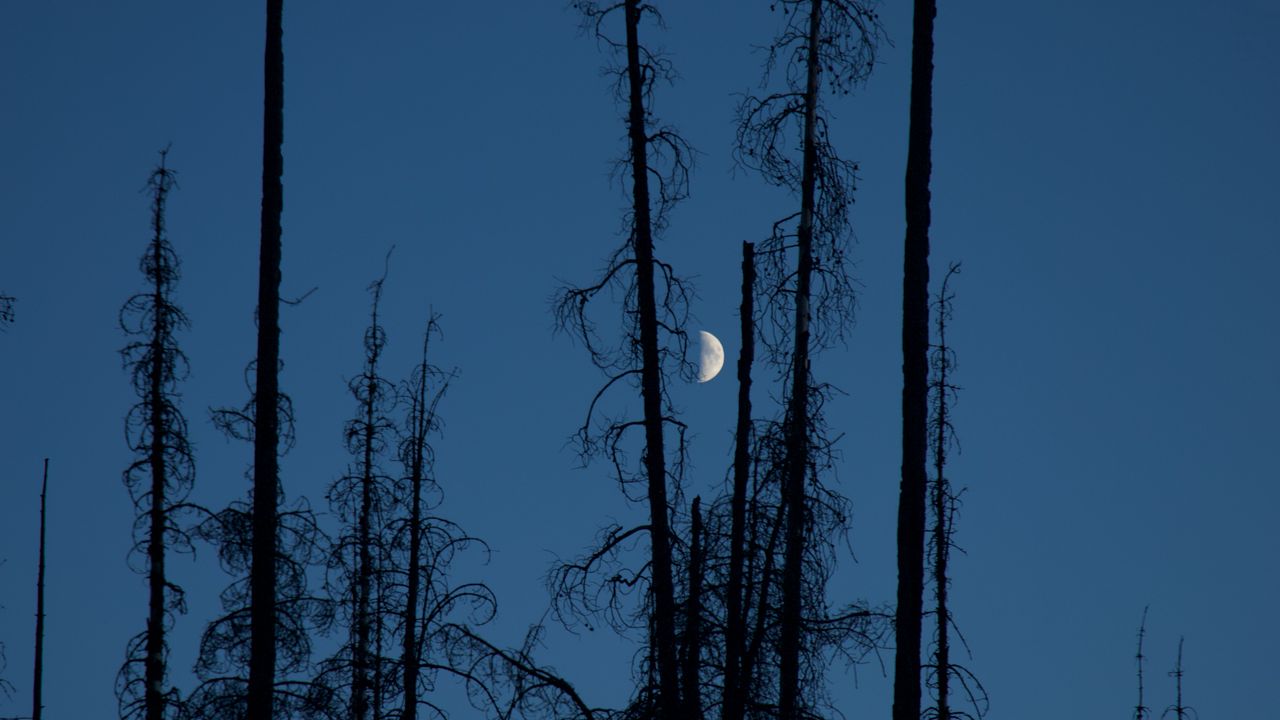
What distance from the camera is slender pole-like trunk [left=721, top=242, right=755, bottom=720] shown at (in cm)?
1216

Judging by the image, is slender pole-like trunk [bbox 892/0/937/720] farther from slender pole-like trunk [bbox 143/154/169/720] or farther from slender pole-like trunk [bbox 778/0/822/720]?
slender pole-like trunk [bbox 143/154/169/720]

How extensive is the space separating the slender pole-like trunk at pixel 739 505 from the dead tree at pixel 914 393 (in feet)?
5.28

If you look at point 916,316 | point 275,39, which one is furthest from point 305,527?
point 916,316

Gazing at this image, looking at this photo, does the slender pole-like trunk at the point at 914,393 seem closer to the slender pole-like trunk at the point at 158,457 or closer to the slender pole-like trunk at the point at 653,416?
the slender pole-like trunk at the point at 653,416

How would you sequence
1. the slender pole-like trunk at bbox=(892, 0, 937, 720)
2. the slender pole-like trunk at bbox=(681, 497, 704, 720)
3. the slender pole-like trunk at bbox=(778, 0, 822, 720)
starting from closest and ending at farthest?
the slender pole-like trunk at bbox=(892, 0, 937, 720)
the slender pole-like trunk at bbox=(681, 497, 704, 720)
the slender pole-like trunk at bbox=(778, 0, 822, 720)

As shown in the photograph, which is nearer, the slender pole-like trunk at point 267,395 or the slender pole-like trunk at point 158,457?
the slender pole-like trunk at point 267,395

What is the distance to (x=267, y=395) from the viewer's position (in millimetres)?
12719

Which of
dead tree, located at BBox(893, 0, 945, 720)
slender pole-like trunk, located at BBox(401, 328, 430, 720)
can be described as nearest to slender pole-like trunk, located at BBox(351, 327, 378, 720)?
slender pole-like trunk, located at BBox(401, 328, 430, 720)

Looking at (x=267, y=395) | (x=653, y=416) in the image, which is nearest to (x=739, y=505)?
(x=653, y=416)

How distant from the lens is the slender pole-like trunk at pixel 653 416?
39.7ft

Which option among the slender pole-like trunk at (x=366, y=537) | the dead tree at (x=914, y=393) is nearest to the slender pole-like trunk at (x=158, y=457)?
the slender pole-like trunk at (x=366, y=537)

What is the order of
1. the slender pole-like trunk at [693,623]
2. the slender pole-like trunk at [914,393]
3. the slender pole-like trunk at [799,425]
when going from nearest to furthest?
the slender pole-like trunk at [914,393], the slender pole-like trunk at [693,623], the slender pole-like trunk at [799,425]

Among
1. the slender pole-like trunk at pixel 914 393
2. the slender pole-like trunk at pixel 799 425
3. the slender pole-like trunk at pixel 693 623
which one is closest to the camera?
the slender pole-like trunk at pixel 914 393

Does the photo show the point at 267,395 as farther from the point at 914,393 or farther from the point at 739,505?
the point at 914,393
